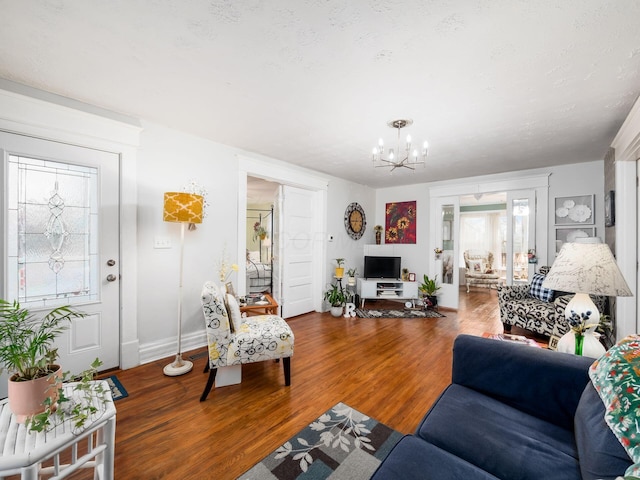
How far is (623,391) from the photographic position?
0.89 m

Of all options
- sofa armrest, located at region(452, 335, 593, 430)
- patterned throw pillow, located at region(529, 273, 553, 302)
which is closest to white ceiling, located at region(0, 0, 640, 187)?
sofa armrest, located at region(452, 335, 593, 430)

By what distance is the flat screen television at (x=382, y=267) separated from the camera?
521cm

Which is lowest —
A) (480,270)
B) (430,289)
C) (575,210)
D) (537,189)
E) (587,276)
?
(430,289)

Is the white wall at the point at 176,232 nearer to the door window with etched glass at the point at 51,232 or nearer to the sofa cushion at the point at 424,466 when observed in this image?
the door window with etched glass at the point at 51,232

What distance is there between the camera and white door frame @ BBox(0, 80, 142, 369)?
205 cm

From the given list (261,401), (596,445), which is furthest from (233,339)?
(596,445)

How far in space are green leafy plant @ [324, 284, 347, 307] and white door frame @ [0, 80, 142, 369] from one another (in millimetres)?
2749

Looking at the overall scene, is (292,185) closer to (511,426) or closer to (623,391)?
(511,426)

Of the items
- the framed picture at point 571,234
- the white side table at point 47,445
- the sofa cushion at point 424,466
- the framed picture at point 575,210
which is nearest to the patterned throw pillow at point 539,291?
the framed picture at point 571,234

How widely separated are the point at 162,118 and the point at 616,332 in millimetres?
5118

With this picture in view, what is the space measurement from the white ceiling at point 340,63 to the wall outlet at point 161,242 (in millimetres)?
1174

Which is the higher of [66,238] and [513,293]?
[66,238]

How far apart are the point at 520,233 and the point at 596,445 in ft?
14.1

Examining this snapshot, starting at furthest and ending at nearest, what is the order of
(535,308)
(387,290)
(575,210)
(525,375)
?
(387,290) → (575,210) → (535,308) → (525,375)
